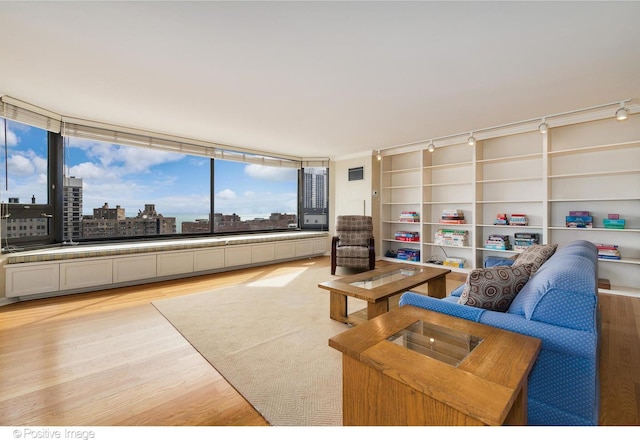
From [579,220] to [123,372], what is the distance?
A: 16.8 ft

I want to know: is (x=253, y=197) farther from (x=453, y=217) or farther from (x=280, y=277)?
(x=453, y=217)

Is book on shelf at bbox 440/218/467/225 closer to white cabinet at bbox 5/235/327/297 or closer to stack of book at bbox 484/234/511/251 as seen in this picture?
stack of book at bbox 484/234/511/251

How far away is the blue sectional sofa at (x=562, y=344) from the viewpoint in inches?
46.1

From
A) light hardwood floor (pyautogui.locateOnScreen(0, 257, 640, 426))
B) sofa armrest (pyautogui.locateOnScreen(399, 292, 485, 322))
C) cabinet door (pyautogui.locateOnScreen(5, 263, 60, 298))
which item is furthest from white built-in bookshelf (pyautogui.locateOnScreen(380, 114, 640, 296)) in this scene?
cabinet door (pyautogui.locateOnScreen(5, 263, 60, 298))

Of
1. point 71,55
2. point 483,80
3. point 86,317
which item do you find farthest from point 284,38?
Answer: point 86,317

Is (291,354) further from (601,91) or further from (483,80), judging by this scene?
(601,91)

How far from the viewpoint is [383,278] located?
2.96 m

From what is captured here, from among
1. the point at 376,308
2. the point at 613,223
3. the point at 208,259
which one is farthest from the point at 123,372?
the point at 613,223

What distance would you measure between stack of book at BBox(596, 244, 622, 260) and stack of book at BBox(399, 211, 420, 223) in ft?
8.28

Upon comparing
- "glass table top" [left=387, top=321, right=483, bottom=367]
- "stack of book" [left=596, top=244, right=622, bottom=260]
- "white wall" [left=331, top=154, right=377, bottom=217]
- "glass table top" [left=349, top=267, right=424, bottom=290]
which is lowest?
"glass table top" [left=349, top=267, right=424, bottom=290]

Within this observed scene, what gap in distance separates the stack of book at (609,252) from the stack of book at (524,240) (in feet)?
2.23

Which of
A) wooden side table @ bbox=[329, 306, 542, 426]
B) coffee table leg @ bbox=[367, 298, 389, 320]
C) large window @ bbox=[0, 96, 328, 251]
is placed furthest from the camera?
large window @ bbox=[0, 96, 328, 251]

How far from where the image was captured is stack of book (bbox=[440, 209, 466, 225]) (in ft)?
16.2

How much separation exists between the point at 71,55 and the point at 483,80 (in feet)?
11.5
